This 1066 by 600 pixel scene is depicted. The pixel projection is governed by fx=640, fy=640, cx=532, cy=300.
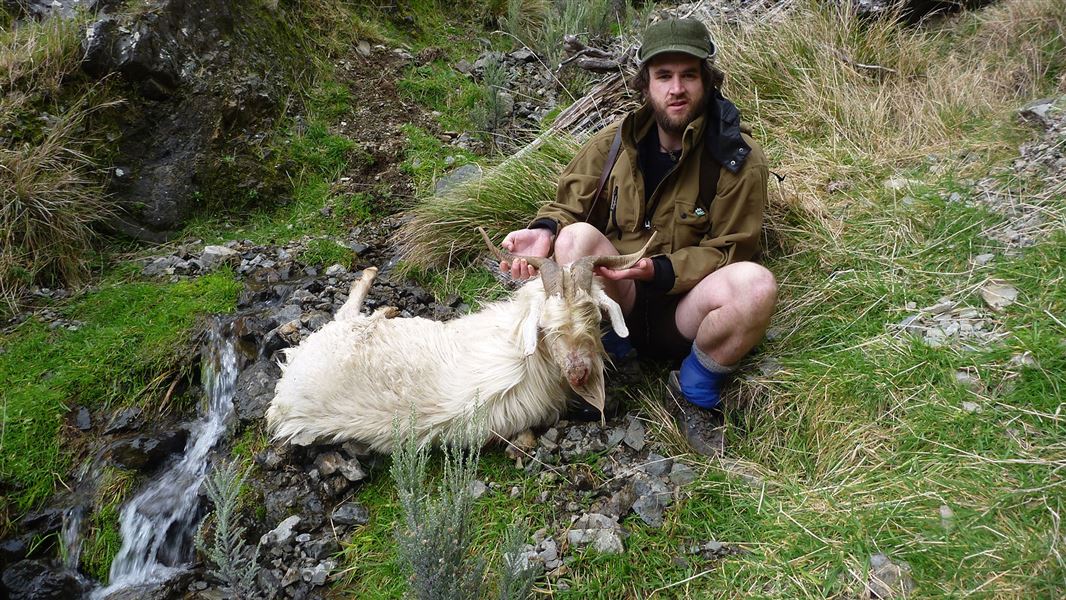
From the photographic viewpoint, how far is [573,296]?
3.16 m

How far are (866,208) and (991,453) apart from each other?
2.01 meters

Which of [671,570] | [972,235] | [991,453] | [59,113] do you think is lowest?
[671,570]

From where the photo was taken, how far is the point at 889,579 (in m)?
2.28

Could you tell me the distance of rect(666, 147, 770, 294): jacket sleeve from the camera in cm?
335

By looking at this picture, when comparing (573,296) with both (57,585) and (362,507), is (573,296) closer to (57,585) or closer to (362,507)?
(362,507)

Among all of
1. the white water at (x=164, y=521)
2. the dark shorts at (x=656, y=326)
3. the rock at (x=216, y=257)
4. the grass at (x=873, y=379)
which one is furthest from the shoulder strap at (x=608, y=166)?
the rock at (x=216, y=257)

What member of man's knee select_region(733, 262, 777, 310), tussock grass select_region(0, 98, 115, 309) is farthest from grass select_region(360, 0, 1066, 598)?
tussock grass select_region(0, 98, 115, 309)

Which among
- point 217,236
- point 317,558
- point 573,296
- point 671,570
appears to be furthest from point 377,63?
point 671,570

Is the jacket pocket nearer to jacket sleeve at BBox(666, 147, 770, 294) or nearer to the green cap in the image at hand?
jacket sleeve at BBox(666, 147, 770, 294)

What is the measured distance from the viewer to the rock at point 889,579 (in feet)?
7.35

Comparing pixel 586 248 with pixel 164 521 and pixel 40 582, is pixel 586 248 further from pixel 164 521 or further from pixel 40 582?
pixel 40 582

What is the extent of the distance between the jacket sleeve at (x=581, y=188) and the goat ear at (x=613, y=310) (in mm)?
640

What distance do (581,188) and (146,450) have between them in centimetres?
299

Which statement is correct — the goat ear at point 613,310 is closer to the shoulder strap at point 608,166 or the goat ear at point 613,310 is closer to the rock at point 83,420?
the shoulder strap at point 608,166
